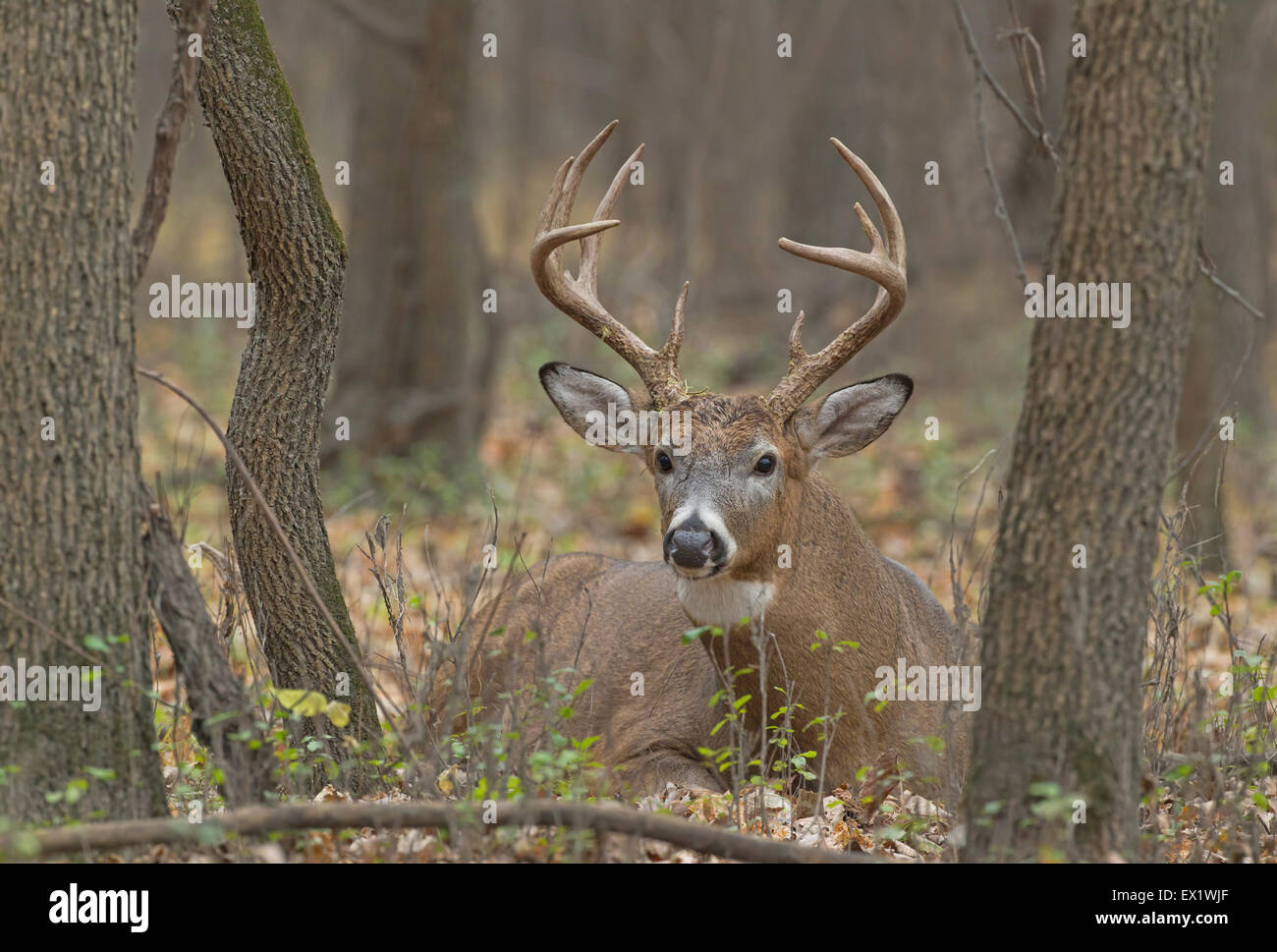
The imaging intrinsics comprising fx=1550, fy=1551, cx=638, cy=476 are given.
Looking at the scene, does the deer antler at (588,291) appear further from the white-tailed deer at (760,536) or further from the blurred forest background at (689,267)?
the blurred forest background at (689,267)

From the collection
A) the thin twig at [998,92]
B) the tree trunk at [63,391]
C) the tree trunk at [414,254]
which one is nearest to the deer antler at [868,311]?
the thin twig at [998,92]

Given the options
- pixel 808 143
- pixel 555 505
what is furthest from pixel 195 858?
pixel 808 143

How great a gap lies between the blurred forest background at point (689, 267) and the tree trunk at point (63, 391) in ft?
6.02

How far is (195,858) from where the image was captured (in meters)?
4.23

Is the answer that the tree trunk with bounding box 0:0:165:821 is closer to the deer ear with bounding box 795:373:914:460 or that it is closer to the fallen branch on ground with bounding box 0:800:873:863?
the fallen branch on ground with bounding box 0:800:873:863

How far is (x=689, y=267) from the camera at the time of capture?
62.2 ft

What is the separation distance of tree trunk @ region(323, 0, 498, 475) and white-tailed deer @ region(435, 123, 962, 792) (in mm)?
5954

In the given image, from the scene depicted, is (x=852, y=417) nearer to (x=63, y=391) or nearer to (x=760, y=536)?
(x=760, y=536)

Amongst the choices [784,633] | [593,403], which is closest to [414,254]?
[593,403]

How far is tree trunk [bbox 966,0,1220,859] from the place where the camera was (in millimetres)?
3973

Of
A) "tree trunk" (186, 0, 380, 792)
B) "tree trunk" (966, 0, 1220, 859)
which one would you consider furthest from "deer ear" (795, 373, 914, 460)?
"tree trunk" (966, 0, 1220, 859)

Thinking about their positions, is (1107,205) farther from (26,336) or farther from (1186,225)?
(26,336)

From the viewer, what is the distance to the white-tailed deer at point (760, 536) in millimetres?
6078

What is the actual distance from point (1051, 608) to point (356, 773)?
2528mm
